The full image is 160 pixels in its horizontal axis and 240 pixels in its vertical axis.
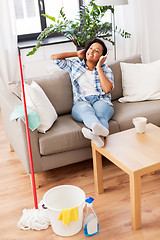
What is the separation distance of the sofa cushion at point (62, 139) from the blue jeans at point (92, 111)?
100 millimetres

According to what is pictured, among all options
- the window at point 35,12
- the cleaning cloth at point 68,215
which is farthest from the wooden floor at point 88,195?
the window at point 35,12

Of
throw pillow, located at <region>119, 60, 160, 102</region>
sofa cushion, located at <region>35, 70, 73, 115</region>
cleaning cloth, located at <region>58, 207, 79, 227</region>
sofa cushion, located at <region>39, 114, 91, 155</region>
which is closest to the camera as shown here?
cleaning cloth, located at <region>58, 207, 79, 227</region>

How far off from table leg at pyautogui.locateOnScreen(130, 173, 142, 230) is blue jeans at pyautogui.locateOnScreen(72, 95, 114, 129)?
2.16 feet

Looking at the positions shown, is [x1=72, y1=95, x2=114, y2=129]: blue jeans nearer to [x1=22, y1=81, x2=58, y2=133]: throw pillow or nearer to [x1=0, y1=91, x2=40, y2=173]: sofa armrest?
[x1=22, y1=81, x2=58, y2=133]: throw pillow

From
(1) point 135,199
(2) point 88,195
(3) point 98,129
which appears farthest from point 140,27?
(1) point 135,199

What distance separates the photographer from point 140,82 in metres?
3.04

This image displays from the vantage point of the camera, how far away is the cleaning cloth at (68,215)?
192 cm

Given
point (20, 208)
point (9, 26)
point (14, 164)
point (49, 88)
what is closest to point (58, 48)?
point (9, 26)

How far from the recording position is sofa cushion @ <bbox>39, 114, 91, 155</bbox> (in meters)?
2.46

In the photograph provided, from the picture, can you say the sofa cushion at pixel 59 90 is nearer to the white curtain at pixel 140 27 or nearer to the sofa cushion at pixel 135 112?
the sofa cushion at pixel 135 112

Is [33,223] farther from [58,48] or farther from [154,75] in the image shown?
[58,48]

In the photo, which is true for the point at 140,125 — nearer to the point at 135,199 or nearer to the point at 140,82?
the point at 135,199

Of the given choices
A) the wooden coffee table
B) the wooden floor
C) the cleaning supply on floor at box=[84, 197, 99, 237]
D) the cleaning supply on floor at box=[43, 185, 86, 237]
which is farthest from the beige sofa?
the cleaning supply on floor at box=[84, 197, 99, 237]

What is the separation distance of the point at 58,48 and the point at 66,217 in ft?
8.99
